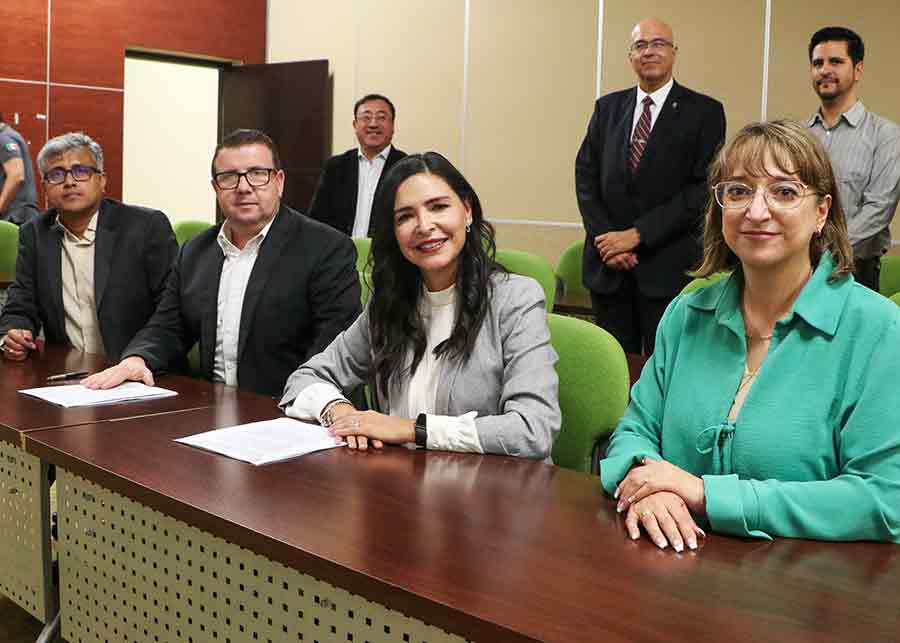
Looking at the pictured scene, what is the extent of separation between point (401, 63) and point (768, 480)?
6400 millimetres

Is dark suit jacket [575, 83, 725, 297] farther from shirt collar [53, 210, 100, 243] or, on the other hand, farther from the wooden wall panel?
the wooden wall panel

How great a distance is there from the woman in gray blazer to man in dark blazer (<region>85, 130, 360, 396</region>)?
0.61m

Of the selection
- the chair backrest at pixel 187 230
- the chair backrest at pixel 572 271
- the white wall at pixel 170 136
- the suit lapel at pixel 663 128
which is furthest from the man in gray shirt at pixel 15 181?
the suit lapel at pixel 663 128

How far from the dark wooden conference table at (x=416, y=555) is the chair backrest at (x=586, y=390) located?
0.33 metres

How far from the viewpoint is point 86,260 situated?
11.1 feet

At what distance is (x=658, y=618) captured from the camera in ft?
3.62

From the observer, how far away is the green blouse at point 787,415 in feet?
4.56

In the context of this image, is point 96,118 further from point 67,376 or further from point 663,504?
point 663,504

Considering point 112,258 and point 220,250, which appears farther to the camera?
point 112,258

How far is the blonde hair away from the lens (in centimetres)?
159

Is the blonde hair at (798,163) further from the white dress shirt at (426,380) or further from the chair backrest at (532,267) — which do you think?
the chair backrest at (532,267)

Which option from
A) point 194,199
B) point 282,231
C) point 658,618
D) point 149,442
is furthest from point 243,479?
point 194,199

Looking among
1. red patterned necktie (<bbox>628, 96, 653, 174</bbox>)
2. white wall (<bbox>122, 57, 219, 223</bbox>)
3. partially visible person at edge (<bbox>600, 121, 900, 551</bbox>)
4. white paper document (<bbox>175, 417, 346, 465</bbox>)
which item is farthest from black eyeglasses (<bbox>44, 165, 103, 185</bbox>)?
white wall (<bbox>122, 57, 219, 223</bbox>)

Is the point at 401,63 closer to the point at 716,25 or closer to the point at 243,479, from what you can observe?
the point at 716,25
